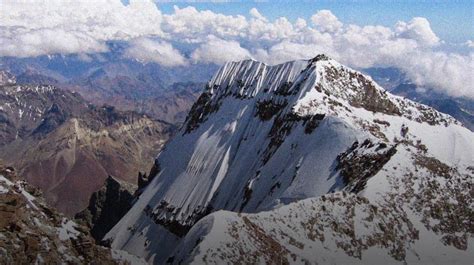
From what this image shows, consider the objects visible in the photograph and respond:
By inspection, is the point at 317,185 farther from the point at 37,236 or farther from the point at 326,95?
the point at 37,236

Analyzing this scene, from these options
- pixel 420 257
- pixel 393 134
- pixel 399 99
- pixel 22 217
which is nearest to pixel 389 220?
pixel 420 257

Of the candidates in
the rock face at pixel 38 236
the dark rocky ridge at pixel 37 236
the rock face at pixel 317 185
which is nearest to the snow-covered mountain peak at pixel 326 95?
the rock face at pixel 317 185

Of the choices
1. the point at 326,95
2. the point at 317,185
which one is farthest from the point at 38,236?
the point at 326,95

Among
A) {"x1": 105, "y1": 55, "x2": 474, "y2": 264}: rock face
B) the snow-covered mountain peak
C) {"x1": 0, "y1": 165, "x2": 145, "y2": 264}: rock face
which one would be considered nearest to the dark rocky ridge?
{"x1": 0, "y1": 165, "x2": 145, "y2": 264}: rock face

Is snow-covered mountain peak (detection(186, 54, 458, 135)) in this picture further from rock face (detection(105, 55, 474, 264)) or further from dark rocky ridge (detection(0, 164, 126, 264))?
dark rocky ridge (detection(0, 164, 126, 264))

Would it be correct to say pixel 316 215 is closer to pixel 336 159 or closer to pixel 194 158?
pixel 336 159

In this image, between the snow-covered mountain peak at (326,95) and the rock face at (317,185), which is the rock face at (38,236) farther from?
the snow-covered mountain peak at (326,95)
